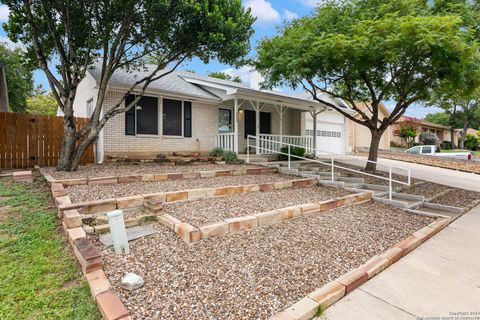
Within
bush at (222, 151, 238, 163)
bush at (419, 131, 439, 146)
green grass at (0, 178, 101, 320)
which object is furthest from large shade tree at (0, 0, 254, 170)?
bush at (419, 131, 439, 146)

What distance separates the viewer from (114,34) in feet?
26.6

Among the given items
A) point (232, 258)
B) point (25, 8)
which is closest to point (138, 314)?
point (232, 258)

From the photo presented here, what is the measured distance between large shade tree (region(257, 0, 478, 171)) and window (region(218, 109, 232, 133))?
2975 mm

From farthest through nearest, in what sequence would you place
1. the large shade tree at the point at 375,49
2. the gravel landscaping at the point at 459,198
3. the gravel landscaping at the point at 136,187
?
the gravel landscaping at the point at 459,198 < the large shade tree at the point at 375,49 < the gravel landscaping at the point at 136,187

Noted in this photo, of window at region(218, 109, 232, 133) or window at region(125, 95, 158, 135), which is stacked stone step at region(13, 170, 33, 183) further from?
window at region(218, 109, 232, 133)

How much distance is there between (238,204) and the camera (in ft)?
17.6

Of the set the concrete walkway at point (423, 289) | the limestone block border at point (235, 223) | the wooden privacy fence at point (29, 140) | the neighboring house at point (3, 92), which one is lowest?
the concrete walkway at point (423, 289)

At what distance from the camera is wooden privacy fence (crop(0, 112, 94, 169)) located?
8.74 m

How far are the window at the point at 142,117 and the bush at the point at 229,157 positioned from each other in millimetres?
2808

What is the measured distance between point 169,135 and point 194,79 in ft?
12.1

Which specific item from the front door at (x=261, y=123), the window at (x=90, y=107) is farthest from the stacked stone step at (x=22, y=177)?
the front door at (x=261, y=123)

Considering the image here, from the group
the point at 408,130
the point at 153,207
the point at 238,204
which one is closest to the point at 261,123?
the point at 238,204

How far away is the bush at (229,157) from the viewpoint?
10625mm

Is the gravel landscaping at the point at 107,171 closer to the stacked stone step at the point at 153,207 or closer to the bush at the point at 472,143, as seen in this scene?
the stacked stone step at the point at 153,207
